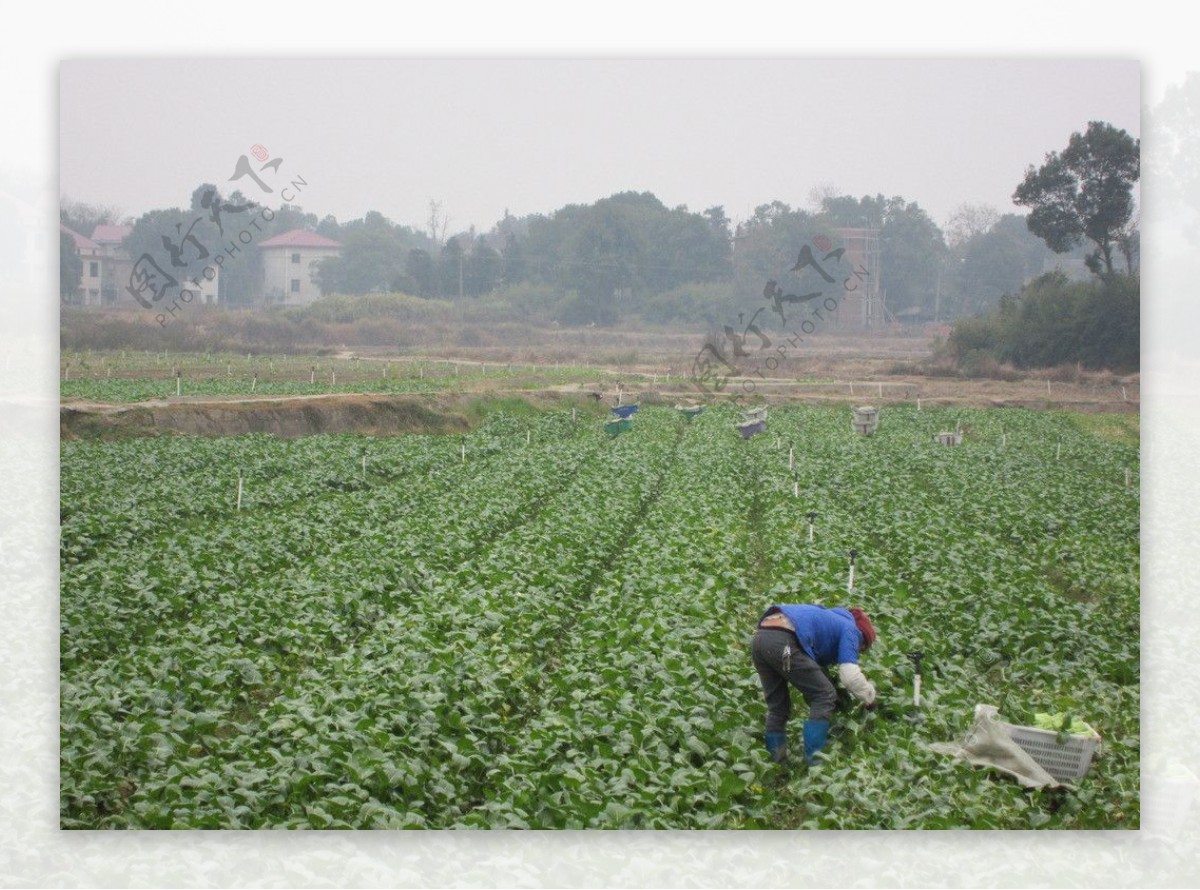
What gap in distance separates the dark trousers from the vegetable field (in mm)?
258

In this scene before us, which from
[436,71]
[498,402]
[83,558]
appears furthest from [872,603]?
[498,402]

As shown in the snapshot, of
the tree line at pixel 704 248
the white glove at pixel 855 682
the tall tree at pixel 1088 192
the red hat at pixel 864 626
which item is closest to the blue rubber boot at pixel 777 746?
the white glove at pixel 855 682

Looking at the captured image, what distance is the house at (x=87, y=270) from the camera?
7.36 metres

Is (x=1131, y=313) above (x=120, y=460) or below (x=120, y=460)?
above

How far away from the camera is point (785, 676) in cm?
619

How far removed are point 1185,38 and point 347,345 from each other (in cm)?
1622

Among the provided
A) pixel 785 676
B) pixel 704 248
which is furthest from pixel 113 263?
pixel 704 248

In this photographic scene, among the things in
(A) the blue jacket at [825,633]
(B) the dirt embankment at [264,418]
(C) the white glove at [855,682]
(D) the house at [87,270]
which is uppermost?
(D) the house at [87,270]

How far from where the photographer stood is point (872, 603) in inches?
336

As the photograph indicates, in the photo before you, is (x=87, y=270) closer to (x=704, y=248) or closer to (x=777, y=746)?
(x=777, y=746)

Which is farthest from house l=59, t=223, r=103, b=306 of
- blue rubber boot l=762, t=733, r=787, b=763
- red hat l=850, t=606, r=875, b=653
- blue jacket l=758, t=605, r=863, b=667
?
red hat l=850, t=606, r=875, b=653

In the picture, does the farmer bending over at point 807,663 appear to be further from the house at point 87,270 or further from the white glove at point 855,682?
the house at point 87,270

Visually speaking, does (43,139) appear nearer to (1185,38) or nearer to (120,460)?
(120,460)

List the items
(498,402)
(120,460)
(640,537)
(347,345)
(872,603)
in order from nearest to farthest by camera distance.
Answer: (872,603)
(120,460)
(640,537)
(347,345)
(498,402)
